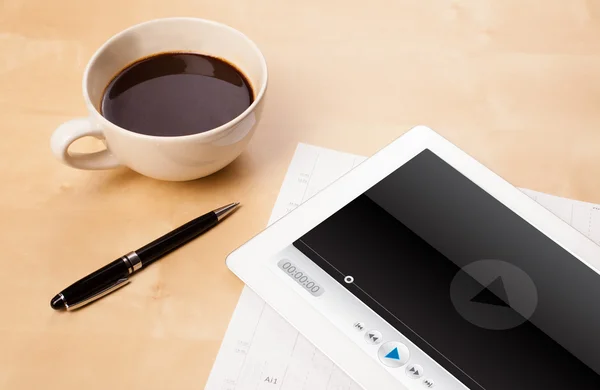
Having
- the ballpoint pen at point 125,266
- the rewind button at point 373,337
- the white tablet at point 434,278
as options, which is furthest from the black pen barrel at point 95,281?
the rewind button at point 373,337

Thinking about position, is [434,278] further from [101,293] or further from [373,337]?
[101,293]

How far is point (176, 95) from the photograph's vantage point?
65 centimetres

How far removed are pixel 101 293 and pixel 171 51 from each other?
258 millimetres

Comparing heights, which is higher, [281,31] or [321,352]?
[281,31]

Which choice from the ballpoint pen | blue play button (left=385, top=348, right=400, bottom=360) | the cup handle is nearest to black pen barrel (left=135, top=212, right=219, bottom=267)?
the ballpoint pen

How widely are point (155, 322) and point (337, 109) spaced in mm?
326

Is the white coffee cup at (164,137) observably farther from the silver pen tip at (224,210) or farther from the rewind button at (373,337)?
the rewind button at (373,337)

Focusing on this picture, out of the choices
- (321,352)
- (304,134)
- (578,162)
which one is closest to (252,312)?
(321,352)

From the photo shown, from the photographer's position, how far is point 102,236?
64cm

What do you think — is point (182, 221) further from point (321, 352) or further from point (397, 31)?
point (397, 31)

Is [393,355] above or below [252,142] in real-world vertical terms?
below

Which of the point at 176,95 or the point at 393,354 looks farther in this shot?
the point at 176,95

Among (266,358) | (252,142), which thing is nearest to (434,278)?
(266,358)

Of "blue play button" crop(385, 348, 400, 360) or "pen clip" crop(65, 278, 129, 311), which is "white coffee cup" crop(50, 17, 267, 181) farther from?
"blue play button" crop(385, 348, 400, 360)
